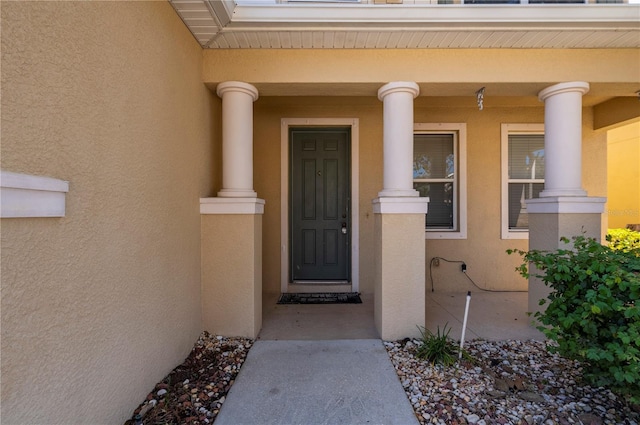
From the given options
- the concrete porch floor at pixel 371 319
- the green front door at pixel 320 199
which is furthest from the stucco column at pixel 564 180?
the green front door at pixel 320 199

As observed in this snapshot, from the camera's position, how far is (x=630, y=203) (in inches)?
322

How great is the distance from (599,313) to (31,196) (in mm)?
3017

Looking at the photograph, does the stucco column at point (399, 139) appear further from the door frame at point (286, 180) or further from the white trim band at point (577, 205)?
the white trim band at point (577, 205)

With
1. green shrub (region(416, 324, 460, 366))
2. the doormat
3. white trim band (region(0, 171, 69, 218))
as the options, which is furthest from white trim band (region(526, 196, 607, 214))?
white trim band (region(0, 171, 69, 218))

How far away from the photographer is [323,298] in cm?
413

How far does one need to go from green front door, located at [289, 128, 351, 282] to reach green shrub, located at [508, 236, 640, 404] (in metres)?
2.72

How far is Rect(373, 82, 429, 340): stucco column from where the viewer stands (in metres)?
2.89

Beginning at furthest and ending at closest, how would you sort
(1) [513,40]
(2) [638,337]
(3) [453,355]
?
(1) [513,40]
(3) [453,355]
(2) [638,337]

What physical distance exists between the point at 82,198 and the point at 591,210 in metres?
4.23

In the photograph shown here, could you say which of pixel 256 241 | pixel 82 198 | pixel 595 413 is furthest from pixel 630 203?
pixel 82 198

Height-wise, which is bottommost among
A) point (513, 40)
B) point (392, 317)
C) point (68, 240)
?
point (392, 317)

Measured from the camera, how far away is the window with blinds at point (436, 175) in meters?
4.58

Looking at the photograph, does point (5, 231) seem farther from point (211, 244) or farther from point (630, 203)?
point (630, 203)

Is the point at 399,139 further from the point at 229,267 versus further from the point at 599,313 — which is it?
the point at 229,267
